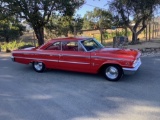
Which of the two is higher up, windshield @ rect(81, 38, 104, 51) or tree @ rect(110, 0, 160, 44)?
tree @ rect(110, 0, 160, 44)

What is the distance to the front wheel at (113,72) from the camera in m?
6.80

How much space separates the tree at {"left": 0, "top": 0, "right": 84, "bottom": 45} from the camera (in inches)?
534

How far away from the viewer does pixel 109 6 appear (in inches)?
683

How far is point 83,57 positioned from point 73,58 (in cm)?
40

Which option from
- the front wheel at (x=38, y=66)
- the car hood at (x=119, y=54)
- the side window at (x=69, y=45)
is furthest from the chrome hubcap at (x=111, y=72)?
the front wheel at (x=38, y=66)

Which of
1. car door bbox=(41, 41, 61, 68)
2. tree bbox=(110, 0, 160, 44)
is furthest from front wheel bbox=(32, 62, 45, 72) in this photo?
tree bbox=(110, 0, 160, 44)

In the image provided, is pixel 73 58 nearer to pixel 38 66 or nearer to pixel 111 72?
pixel 111 72

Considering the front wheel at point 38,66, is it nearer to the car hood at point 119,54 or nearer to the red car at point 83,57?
the red car at point 83,57

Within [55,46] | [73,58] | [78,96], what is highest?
[55,46]

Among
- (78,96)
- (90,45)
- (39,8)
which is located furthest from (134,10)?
(78,96)

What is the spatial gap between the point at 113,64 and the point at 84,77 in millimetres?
1143

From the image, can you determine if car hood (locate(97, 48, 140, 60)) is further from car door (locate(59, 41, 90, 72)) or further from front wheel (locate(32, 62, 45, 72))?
front wheel (locate(32, 62, 45, 72))

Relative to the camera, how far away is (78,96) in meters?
5.64

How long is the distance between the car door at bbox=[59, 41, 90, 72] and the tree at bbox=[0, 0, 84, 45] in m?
6.50
